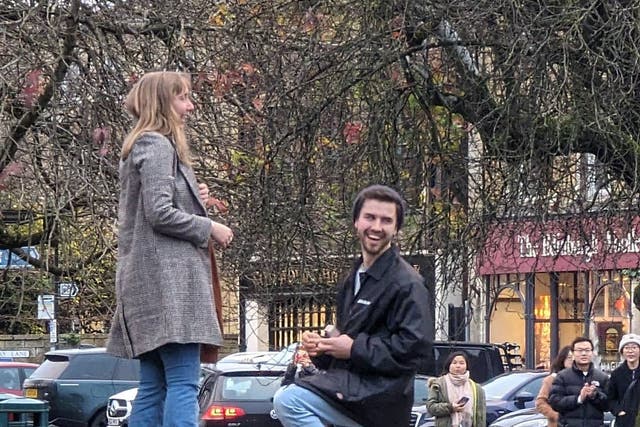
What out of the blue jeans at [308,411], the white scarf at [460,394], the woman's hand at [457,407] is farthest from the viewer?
the white scarf at [460,394]

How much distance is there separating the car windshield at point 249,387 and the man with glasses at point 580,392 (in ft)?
17.1

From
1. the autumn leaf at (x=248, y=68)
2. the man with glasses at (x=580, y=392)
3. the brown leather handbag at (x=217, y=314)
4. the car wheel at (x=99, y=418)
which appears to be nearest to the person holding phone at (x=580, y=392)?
the man with glasses at (x=580, y=392)

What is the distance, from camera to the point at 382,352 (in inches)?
235

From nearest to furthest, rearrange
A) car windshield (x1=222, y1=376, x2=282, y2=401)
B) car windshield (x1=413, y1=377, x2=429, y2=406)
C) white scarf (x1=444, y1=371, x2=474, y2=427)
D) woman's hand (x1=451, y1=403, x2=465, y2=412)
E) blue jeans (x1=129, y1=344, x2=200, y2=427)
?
blue jeans (x1=129, y1=344, x2=200, y2=427) → woman's hand (x1=451, y1=403, x2=465, y2=412) → white scarf (x1=444, y1=371, x2=474, y2=427) → car windshield (x1=222, y1=376, x2=282, y2=401) → car windshield (x1=413, y1=377, x2=429, y2=406)

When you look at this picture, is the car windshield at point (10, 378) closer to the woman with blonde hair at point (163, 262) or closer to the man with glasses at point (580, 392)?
the man with glasses at point (580, 392)

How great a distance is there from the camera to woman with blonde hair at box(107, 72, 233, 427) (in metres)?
6.25

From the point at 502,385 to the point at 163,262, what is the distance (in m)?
16.4

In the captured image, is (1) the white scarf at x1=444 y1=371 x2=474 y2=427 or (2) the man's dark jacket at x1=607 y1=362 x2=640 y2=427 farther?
(1) the white scarf at x1=444 y1=371 x2=474 y2=427

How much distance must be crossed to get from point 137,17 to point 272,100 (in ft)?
3.97

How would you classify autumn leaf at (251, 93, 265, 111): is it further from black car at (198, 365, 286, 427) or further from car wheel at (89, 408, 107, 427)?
car wheel at (89, 408, 107, 427)

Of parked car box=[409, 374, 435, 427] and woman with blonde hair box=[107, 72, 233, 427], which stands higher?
woman with blonde hair box=[107, 72, 233, 427]

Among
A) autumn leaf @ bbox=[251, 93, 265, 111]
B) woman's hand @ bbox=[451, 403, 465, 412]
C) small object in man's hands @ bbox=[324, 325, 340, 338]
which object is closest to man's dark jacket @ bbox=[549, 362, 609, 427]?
woman's hand @ bbox=[451, 403, 465, 412]

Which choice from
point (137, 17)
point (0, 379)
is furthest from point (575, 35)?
point (0, 379)

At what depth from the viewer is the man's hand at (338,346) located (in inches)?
237
